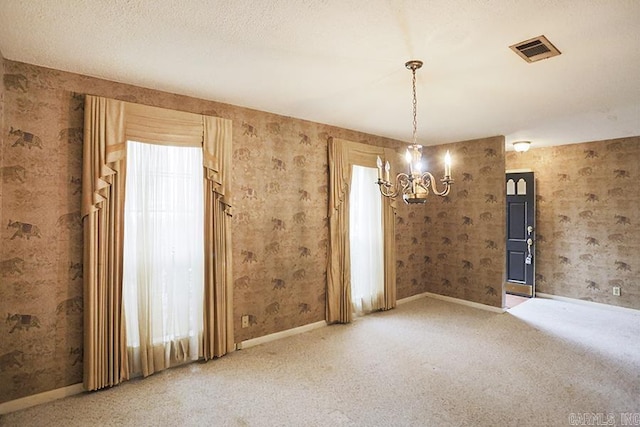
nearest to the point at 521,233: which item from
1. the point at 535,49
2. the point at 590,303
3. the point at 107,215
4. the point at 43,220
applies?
the point at 590,303

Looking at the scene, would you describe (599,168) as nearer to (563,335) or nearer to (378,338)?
(563,335)

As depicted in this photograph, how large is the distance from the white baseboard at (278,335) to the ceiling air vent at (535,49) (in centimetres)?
342

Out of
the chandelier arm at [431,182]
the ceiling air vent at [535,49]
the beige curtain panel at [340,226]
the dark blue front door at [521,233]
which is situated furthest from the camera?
the dark blue front door at [521,233]

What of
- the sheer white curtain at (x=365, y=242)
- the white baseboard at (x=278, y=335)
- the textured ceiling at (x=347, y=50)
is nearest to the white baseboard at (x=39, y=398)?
the white baseboard at (x=278, y=335)

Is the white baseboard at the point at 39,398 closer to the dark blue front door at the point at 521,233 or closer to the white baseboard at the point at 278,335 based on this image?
the white baseboard at the point at 278,335

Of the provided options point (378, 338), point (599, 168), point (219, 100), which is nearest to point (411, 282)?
point (378, 338)

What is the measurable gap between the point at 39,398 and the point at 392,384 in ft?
9.07

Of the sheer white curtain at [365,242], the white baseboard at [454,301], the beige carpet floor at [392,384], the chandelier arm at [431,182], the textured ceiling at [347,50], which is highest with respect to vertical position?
the textured ceiling at [347,50]

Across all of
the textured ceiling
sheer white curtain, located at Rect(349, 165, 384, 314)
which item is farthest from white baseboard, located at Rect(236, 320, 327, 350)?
the textured ceiling

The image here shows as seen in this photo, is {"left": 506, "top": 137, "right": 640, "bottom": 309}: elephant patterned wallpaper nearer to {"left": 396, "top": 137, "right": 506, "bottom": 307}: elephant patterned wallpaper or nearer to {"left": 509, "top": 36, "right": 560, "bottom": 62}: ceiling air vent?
{"left": 396, "top": 137, "right": 506, "bottom": 307}: elephant patterned wallpaper

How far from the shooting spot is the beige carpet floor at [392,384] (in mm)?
2416

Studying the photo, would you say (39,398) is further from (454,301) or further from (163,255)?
(454,301)

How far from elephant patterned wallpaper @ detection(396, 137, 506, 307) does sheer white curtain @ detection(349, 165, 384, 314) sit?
590 mm

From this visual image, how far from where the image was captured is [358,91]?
310cm
